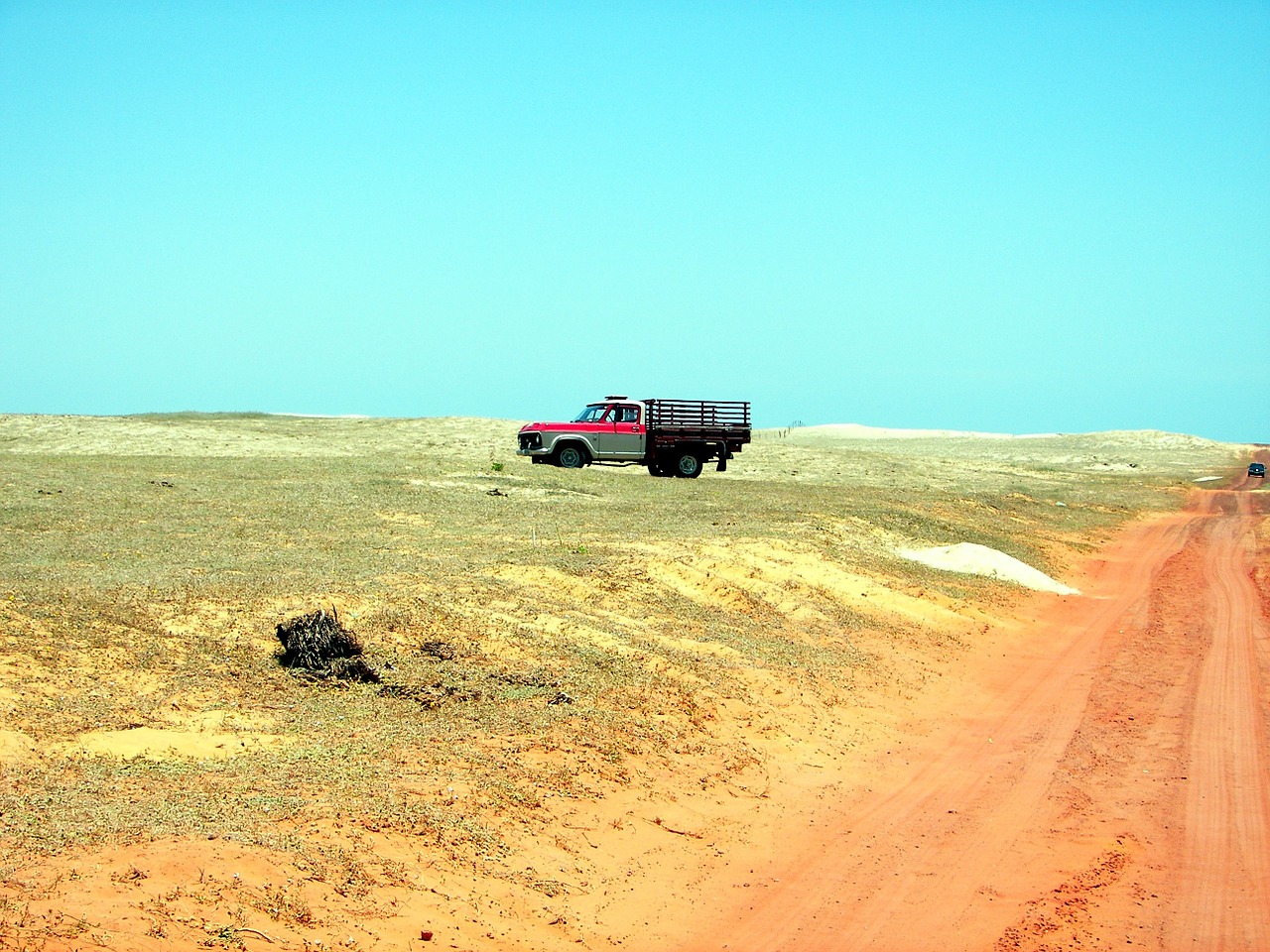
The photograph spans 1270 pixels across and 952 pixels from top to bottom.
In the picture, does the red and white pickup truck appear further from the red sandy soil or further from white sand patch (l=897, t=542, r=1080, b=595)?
the red sandy soil

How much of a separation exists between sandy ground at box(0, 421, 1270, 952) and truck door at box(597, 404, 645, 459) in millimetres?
22510

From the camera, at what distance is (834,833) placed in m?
9.72

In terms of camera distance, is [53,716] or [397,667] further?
[397,667]

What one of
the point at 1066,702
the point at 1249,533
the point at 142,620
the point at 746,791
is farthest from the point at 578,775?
the point at 1249,533

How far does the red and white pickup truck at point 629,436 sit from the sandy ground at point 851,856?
73.7 feet

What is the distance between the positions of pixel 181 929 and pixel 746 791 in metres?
5.36

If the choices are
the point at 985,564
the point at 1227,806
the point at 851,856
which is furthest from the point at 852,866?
the point at 985,564

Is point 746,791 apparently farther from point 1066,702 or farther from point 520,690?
point 1066,702

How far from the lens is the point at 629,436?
3741cm

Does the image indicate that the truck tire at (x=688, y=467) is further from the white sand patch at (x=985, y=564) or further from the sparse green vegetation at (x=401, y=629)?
the white sand patch at (x=985, y=564)

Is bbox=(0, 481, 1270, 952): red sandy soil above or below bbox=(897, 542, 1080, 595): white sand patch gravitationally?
below

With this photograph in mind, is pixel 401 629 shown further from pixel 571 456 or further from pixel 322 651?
pixel 571 456

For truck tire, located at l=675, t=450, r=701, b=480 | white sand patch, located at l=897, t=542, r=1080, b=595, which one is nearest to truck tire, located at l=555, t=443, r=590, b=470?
truck tire, located at l=675, t=450, r=701, b=480

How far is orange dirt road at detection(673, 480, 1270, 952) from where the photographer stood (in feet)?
26.0
